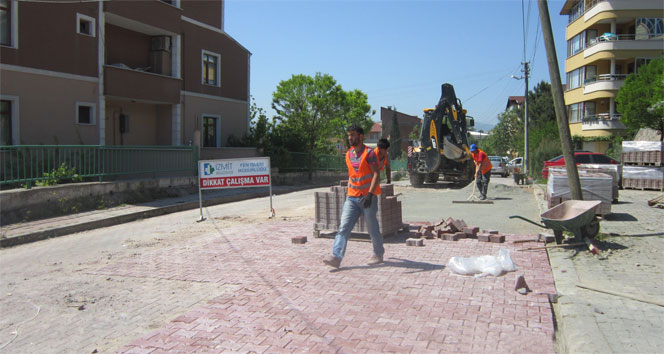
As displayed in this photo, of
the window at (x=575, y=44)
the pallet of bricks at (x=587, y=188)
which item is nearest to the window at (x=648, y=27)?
the window at (x=575, y=44)

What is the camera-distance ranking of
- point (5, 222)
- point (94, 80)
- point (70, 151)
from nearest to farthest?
point (5, 222)
point (70, 151)
point (94, 80)

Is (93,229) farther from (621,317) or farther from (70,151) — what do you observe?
(621,317)

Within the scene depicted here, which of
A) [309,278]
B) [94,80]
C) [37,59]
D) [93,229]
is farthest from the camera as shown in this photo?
[94,80]

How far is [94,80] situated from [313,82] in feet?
66.6

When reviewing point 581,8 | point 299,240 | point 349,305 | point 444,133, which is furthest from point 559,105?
point 581,8

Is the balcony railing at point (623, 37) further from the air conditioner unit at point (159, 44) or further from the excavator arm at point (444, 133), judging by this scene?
the air conditioner unit at point (159, 44)

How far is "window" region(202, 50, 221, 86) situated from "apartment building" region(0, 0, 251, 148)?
51 millimetres

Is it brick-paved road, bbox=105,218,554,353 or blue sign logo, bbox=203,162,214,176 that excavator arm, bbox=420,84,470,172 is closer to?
blue sign logo, bbox=203,162,214,176

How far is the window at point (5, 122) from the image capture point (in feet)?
50.7

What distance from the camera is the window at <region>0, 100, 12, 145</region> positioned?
15.5 meters

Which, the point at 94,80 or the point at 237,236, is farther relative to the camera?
the point at 94,80

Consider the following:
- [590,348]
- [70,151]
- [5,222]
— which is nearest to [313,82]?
[70,151]

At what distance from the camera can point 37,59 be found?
16.1 m

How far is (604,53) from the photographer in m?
35.1
